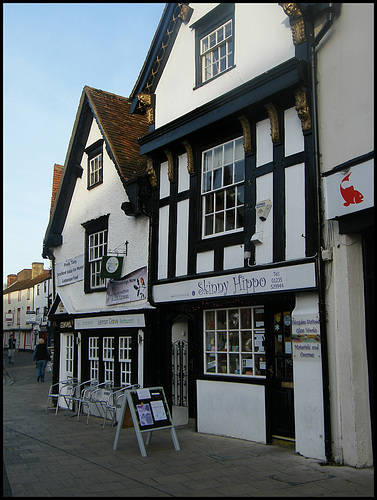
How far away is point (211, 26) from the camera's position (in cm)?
1099

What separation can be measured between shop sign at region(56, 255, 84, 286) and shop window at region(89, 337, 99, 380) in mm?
1938

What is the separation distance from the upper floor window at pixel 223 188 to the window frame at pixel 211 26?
5.10ft

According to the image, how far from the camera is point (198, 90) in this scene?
11.2 metres

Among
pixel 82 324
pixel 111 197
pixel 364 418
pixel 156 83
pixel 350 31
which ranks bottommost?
pixel 364 418

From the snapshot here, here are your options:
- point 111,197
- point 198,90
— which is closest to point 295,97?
point 198,90

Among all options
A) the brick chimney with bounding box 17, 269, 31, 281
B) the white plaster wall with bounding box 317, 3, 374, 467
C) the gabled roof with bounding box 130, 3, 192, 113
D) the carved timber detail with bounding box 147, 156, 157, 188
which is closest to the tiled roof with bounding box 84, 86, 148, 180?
the carved timber detail with bounding box 147, 156, 157, 188

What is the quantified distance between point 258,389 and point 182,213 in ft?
13.4

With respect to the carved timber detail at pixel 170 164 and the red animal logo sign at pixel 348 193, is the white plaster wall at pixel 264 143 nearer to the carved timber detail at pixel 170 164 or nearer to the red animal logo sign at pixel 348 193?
the red animal logo sign at pixel 348 193

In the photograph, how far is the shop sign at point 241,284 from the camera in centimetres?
826

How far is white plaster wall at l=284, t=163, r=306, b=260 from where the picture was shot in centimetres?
851

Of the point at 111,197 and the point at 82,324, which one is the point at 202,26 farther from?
the point at 82,324

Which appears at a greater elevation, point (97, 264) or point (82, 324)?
point (97, 264)

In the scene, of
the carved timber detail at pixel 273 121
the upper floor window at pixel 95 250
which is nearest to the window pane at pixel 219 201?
the carved timber detail at pixel 273 121

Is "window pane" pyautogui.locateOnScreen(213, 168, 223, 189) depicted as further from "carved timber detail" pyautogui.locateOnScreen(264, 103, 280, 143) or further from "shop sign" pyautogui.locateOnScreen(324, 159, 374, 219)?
"shop sign" pyautogui.locateOnScreen(324, 159, 374, 219)
